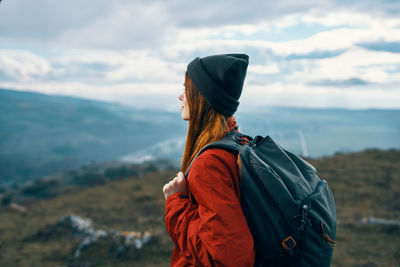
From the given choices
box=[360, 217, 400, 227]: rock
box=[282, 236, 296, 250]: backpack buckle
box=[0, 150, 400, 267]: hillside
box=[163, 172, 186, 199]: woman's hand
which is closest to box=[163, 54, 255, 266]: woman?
box=[163, 172, 186, 199]: woman's hand

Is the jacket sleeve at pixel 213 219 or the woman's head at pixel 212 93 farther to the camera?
the woman's head at pixel 212 93

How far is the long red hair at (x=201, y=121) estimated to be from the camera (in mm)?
2020

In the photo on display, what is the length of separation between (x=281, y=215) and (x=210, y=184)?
1.31 feet

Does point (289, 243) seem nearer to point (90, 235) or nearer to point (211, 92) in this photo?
point (211, 92)

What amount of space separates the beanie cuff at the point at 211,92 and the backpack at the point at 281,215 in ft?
0.96

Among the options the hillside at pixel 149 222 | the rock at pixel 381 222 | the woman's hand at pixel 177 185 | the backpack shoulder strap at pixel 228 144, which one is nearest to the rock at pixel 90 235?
the hillside at pixel 149 222

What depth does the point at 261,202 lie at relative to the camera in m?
1.70

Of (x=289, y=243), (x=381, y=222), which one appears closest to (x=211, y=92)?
(x=289, y=243)

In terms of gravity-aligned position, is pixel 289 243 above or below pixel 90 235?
above

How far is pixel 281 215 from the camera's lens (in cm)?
169

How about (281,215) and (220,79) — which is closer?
(281,215)

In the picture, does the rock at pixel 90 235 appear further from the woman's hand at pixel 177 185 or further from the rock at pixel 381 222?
the woman's hand at pixel 177 185

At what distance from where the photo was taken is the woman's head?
6.48ft

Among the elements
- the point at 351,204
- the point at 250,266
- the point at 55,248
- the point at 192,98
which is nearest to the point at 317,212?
the point at 250,266
